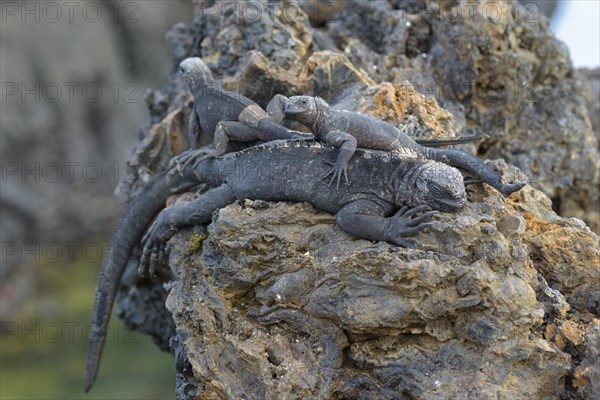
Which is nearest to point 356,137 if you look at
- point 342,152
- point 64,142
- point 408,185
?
point 342,152

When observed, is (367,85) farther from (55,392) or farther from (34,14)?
(34,14)

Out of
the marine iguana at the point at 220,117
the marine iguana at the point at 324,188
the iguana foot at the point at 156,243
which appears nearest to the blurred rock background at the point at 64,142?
the iguana foot at the point at 156,243

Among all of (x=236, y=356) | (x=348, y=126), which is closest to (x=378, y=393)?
(x=236, y=356)

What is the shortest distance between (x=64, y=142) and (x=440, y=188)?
444 inches

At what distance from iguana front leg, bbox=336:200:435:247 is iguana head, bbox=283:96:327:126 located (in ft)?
2.13

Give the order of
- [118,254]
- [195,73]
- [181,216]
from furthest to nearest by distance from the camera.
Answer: [118,254]
[195,73]
[181,216]

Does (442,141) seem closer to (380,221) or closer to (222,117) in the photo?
(380,221)

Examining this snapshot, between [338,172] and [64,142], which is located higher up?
[338,172]

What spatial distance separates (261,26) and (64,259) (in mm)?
8389

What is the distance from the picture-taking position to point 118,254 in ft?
20.4

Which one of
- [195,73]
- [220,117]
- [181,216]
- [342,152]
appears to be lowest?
[181,216]

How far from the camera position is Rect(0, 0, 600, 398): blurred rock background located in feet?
38.5

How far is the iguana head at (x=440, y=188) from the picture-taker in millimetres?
4109

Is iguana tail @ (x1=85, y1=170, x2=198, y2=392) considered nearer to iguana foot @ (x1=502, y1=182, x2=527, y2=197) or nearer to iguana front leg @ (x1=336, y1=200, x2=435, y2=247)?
iguana front leg @ (x1=336, y1=200, x2=435, y2=247)
